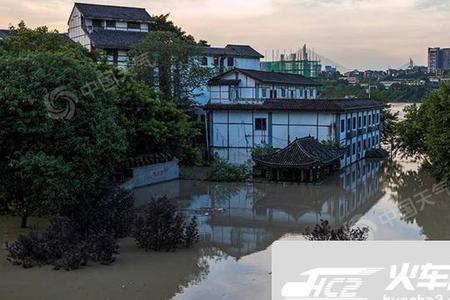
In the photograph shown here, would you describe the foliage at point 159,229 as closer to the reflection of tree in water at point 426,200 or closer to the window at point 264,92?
the reflection of tree in water at point 426,200

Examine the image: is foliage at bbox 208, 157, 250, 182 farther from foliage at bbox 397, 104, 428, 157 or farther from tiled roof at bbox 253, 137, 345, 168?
foliage at bbox 397, 104, 428, 157

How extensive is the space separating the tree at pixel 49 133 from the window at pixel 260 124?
47.1ft

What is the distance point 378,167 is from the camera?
101 ft

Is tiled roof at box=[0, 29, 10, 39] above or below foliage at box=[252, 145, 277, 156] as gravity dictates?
above

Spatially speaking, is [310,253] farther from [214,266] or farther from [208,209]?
[208,209]

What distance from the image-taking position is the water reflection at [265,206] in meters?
16.4

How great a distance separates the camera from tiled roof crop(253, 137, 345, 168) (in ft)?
81.0

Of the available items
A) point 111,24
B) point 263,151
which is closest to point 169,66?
point 263,151

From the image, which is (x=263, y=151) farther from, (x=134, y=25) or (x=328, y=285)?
(x=328, y=285)

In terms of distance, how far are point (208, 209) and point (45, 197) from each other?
22.6 feet

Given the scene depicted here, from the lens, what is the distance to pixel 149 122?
22.6m

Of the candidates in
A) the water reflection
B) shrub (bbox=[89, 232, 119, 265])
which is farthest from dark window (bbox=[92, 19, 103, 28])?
shrub (bbox=[89, 232, 119, 265])

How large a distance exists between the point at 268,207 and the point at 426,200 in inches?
237

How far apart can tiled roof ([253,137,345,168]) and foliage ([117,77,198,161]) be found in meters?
3.75
